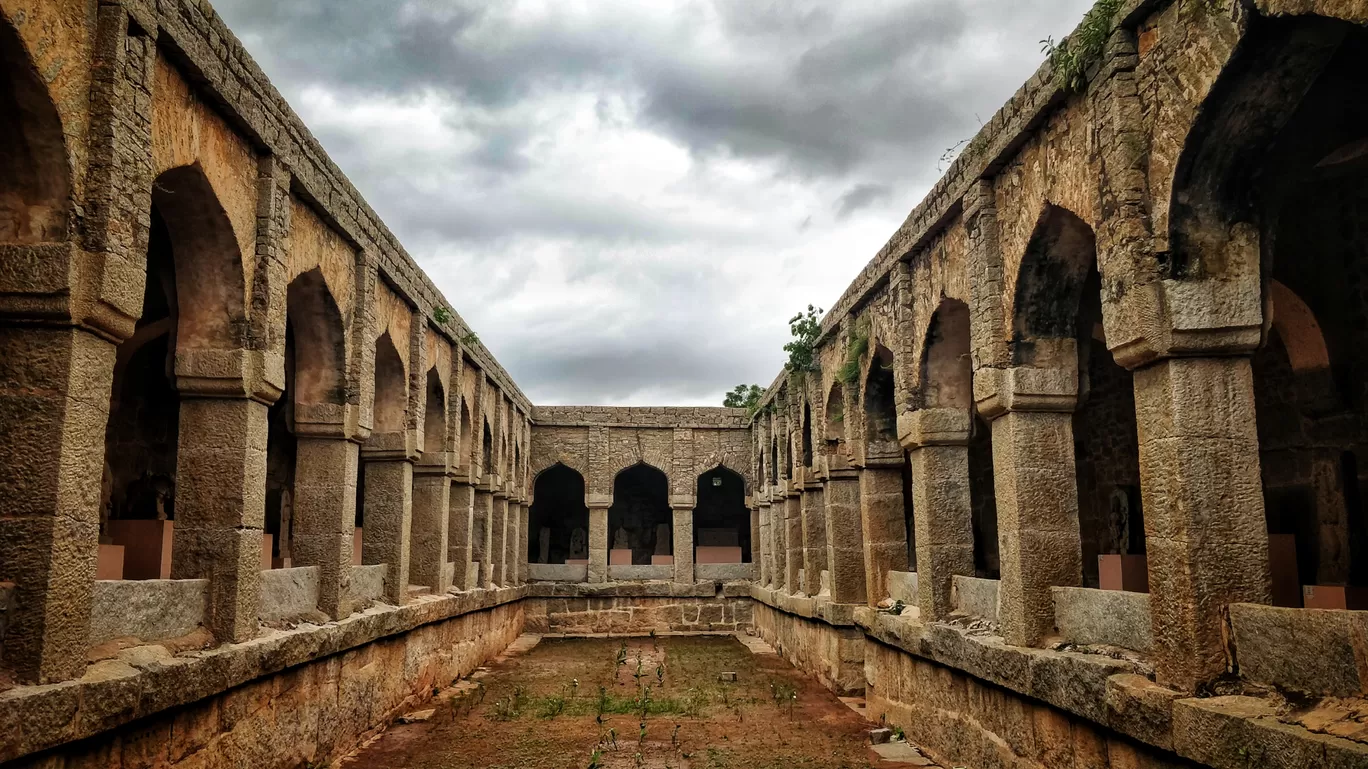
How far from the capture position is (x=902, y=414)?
356 inches

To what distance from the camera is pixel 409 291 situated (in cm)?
1060

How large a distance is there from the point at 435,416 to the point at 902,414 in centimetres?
605

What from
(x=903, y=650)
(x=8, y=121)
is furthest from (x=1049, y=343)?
(x=8, y=121)

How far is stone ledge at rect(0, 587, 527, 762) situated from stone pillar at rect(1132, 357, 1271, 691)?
491 centimetres

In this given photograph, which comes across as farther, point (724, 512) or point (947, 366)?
point (724, 512)

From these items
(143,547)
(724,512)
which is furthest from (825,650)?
(724,512)

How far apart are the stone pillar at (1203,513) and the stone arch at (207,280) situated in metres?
5.44

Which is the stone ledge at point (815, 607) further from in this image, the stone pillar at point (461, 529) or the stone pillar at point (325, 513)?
the stone pillar at point (325, 513)

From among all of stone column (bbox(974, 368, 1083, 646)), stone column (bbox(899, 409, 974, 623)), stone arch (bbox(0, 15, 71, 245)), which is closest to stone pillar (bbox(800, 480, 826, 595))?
stone column (bbox(899, 409, 974, 623))

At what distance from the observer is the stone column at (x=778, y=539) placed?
16234mm

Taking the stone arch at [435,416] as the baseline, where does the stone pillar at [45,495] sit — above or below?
below

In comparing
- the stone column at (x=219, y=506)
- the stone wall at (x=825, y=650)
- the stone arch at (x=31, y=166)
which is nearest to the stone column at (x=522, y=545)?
the stone wall at (x=825, y=650)

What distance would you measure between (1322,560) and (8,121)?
849 cm

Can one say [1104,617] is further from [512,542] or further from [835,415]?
[512,542]
